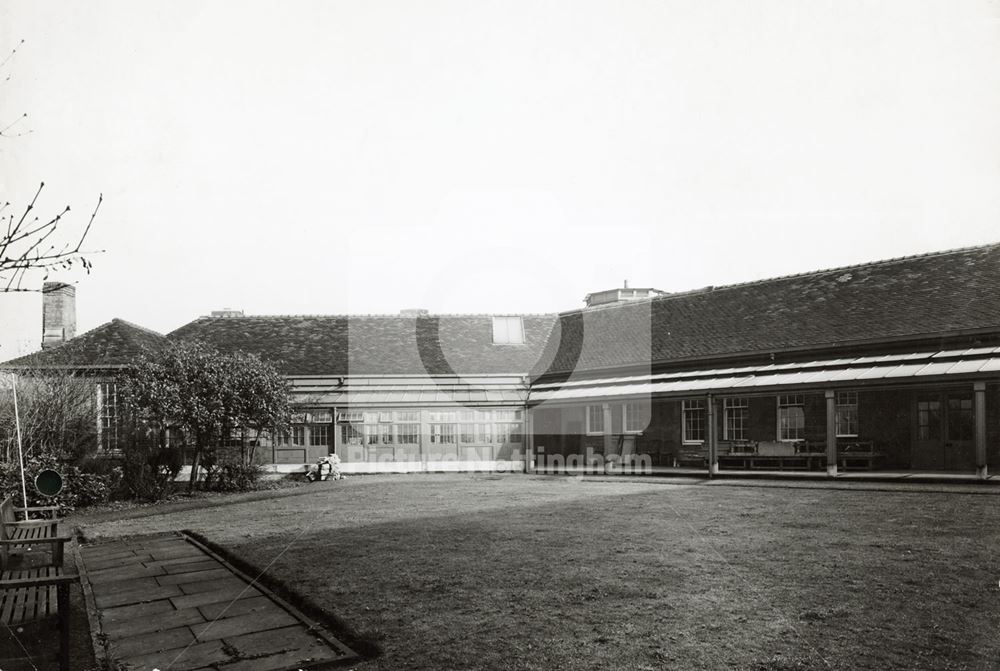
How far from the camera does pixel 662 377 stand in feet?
68.3

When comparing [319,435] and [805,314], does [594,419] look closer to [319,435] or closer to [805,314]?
[805,314]

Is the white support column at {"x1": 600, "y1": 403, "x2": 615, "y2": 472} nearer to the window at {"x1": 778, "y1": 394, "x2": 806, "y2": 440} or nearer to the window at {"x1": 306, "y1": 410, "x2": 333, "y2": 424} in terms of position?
the window at {"x1": 778, "y1": 394, "x2": 806, "y2": 440}

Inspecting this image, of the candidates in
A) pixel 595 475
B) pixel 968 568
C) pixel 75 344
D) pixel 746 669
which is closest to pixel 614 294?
pixel 595 475

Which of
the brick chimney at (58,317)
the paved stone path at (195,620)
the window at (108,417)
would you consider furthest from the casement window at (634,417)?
the brick chimney at (58,317)

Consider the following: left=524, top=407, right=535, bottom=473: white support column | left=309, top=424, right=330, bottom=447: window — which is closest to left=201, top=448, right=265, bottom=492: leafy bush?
left=309, top=424, right=330, bottom=447: window

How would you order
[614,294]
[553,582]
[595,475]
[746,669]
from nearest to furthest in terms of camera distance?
[746,669] → [553,582] → [595,475] → [614,294]

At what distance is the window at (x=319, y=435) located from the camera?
2369cm

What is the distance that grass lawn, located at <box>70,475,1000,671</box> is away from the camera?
4910mm

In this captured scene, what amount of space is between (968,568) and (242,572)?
7.50 m

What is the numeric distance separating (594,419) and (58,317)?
Result: 18.3 m

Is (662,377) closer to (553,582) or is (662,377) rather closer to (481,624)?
(553,582)

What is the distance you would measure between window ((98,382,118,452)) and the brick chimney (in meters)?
4.02

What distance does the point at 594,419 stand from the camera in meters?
24.5

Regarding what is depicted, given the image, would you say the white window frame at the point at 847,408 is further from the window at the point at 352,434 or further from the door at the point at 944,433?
the window at the point at 352,434
